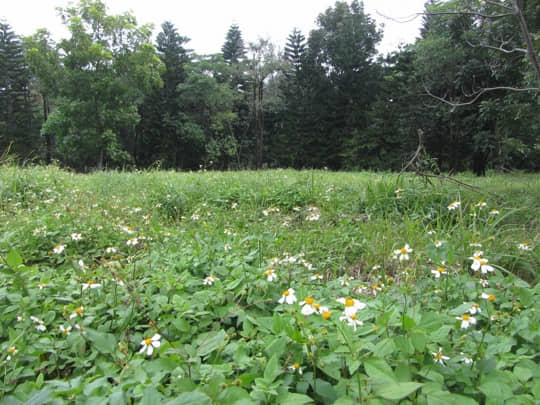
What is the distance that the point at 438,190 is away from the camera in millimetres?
3348

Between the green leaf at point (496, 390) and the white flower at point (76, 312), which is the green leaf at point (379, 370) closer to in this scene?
the green leaf at point (496, 390)

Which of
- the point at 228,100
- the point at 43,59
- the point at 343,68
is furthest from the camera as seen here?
the point at 343,68

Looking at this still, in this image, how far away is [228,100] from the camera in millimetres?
21422

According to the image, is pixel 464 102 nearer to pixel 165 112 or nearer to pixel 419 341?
pixel 419 341

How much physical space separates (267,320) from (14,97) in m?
30.2

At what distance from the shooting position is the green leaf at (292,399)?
0.73 m

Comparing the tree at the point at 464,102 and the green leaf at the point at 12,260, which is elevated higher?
the tree at the point at 464,102

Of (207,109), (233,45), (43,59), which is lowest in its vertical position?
(207,109)

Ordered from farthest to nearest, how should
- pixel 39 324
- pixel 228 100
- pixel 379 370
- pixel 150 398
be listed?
1. pixel 228 100
2. pixel 39 324
3. pixel 379 370
4. pixel 150 398

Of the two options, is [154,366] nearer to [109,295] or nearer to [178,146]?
[109,295]

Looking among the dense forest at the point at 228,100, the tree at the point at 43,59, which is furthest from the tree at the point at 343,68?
the tree at the point at 43,59

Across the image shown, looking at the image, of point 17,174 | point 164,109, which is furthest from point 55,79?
point 17,174

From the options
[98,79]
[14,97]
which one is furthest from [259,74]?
[14,97]

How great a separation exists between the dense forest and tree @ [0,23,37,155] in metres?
0.07
